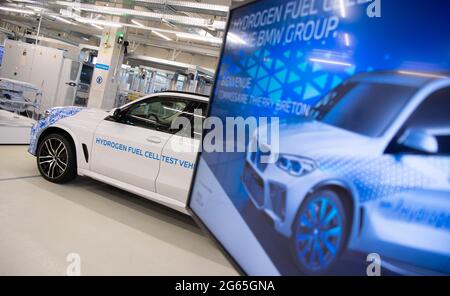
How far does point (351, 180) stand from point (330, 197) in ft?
0.35

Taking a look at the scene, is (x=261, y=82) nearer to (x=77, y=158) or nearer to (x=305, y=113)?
(x=305, y=113)

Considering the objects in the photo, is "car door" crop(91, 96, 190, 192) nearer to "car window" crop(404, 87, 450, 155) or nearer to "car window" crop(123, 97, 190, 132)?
"car window" crop(123, 97, 190, 132)

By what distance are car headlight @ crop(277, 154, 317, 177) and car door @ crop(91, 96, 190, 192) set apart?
2.43 meters

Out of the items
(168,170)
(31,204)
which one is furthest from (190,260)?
(31,204)

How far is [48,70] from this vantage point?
10188 mm

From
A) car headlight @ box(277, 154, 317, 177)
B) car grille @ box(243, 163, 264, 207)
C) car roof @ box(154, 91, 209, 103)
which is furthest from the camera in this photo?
car roof @ box(154, 91, 209, 103)

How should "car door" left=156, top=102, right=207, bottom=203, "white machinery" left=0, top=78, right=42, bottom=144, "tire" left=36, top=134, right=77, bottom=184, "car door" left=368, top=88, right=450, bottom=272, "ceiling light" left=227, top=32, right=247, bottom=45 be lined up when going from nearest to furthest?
"car door" left=368, top=88, right=450, bottom=272 → "ceiling light" left=227, top=32, right=247, bottom=45 → "car door" left=156, top=102, right=207, bottom=203 → "tire" left=36, top=134, right=77, bottom=184 → "white machinery" left=0, top=78, right=42, bottom=144

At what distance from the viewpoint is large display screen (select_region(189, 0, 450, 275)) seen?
0.97 meters

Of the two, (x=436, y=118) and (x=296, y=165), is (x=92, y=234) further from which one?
(x=436, y=118)

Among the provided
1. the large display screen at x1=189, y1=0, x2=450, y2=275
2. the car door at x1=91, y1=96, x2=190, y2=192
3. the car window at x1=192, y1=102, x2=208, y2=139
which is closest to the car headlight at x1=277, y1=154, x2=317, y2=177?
the large display screen at x1=189, y1=0, x2=450, y2=275

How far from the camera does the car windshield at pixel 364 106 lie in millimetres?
1051

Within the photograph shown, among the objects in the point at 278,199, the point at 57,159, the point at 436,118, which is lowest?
the point at 57,159

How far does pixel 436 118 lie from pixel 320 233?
20.8 inches

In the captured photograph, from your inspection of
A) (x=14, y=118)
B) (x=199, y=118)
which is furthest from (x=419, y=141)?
(x=14, y=118)
